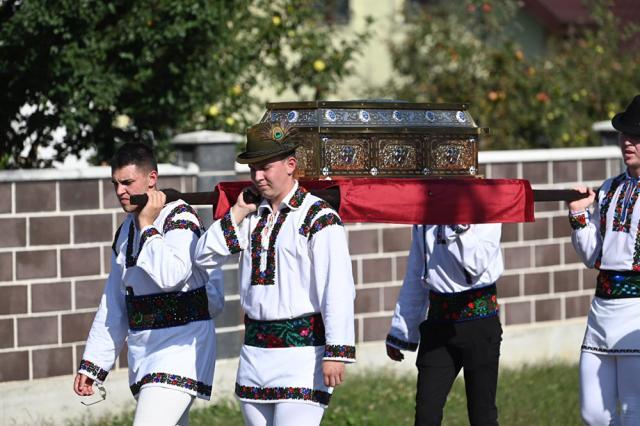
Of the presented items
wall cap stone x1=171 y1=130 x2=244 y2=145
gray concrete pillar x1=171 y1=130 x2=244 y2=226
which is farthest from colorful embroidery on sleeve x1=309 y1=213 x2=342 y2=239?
wall cap stone x1=171 y1=130 x2=244 y2=145

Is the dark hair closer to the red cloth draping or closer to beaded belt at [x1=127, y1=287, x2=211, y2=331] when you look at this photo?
the red cloth draping

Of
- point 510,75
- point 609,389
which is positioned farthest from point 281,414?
point 510,75

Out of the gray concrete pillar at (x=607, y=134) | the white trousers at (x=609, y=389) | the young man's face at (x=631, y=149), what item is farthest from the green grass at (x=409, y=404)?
the young man's face at (x=631, y=149)

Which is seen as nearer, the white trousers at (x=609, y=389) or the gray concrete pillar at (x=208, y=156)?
the white trousers at (x=609, y=389)

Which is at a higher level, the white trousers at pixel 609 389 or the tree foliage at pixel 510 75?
the tree foliage at pixel 510 75

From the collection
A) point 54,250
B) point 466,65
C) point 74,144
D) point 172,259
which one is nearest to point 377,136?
point 172,259

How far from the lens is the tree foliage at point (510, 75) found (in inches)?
582

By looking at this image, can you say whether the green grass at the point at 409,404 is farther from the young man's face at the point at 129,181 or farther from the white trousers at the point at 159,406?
the young man's face at the point at 129,181

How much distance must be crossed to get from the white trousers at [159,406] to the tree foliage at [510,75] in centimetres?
849

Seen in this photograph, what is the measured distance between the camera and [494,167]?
1155cm

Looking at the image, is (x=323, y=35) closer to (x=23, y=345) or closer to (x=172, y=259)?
(x=23, y=345)

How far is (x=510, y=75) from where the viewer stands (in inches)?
Result: 593

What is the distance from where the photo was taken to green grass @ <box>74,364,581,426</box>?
9547 millimetres

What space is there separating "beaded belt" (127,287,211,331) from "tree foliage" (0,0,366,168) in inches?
154
